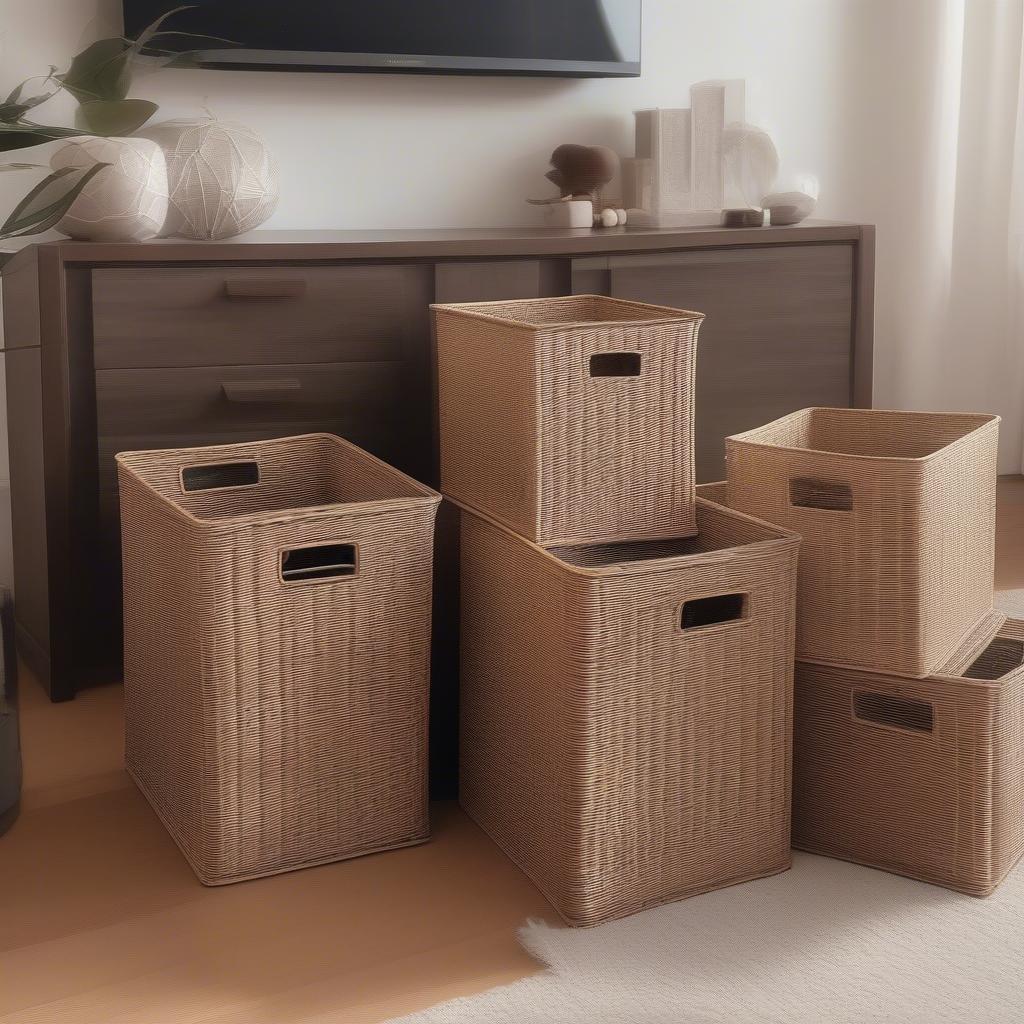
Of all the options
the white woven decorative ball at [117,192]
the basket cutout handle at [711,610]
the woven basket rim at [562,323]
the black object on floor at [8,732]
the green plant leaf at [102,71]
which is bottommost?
the black object on floor at [8,732]

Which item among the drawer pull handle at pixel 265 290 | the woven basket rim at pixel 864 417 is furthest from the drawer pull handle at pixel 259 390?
the woven basket rim at pixel 864 417

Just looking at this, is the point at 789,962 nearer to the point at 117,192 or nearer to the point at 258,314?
the point at 258,314

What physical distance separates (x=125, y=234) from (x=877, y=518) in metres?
1.30

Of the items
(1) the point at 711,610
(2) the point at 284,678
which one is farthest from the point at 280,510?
(1) the point at 711,610

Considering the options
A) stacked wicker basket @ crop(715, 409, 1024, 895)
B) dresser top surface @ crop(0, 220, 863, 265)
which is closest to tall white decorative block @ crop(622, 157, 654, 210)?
dresser top surface @ crop(0, 220, 863, 265)

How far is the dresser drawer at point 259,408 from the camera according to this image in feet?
6.75

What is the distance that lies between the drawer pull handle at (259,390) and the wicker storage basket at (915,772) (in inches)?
39.1

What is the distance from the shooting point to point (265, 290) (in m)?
2.09

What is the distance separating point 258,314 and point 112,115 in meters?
0.38

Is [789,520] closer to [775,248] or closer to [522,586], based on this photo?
[522,586]

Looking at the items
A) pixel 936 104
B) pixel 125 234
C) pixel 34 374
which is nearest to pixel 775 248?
pixel 936 104

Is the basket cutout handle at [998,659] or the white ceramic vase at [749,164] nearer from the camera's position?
the basket cutout handle at [998,659]

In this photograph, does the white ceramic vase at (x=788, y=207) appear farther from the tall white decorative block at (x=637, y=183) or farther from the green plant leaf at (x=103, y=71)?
the green plant leaf at (x=103, y=71)

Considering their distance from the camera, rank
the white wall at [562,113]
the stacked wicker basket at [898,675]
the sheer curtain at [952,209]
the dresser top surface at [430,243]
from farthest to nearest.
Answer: the sheer curtain at [952,209] → the white wall at [562,113] → the dresser top surface at [430,243] → the stacked wicker basket at [898,675]
